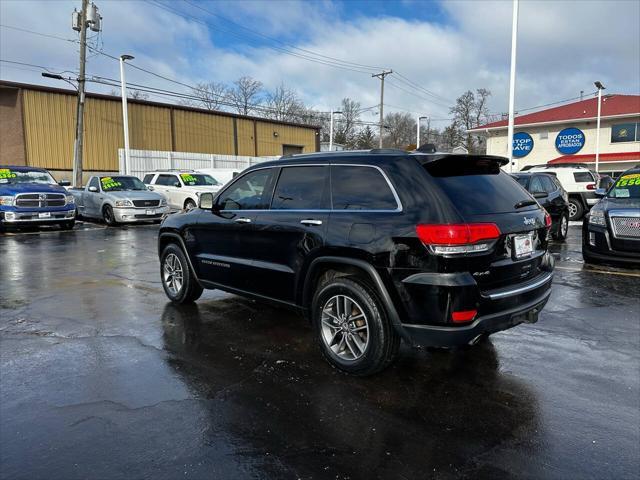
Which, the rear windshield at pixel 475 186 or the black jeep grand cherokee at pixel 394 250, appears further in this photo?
the rear windshield at pixel 475 186

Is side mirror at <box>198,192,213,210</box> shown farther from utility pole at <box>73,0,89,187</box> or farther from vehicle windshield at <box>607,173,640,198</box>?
utility pole at <box>73,0,89,187</box>

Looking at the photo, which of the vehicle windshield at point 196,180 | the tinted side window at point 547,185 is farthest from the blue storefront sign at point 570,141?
the vehicle windshield at point 196,180

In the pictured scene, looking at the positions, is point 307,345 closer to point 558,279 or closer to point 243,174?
point 243,174

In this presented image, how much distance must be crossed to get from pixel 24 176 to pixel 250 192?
43.2 ft

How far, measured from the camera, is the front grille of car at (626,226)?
7.91 metres

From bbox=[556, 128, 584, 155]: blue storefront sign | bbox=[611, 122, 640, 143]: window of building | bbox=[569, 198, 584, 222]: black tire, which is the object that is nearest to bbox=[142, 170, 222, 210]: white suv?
bbox=[569, 198, 584, 222]: black tire

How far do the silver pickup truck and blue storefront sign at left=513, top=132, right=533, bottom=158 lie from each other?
95.8ft

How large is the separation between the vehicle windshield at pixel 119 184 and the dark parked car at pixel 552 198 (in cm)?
1284

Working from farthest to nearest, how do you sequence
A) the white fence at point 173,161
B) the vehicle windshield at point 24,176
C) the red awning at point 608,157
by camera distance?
the red awning at point 608,157 → the white fence at point 173,161 → the vehicle windshield at point 24,176

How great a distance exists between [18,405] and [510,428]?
344 centimetres

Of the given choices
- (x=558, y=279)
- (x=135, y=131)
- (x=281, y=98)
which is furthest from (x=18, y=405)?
(x=281, y=98)

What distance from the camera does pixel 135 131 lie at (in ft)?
102

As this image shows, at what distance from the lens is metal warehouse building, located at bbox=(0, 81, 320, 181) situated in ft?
87.1

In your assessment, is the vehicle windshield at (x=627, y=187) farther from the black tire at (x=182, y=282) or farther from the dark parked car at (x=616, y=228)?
the black tire at (x=182, y=282)
